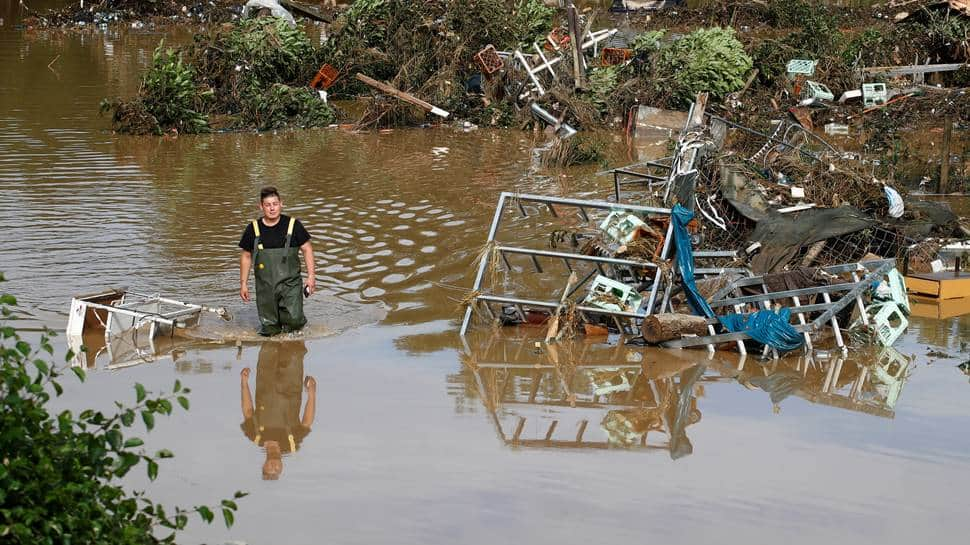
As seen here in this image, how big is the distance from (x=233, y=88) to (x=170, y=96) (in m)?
1.73

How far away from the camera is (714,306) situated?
9828 millimetres

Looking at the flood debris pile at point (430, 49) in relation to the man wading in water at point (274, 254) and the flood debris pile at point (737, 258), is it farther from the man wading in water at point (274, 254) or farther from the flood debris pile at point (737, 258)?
the man wading in water at point (274, 254)

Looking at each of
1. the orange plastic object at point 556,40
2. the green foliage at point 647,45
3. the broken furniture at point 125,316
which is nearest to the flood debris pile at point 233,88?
the orange plastic object at point 556,40

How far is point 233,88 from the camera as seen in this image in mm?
20547

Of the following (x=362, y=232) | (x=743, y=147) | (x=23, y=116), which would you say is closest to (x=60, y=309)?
(x=362, y=232)

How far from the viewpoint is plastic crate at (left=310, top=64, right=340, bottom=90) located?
2159 centimetres

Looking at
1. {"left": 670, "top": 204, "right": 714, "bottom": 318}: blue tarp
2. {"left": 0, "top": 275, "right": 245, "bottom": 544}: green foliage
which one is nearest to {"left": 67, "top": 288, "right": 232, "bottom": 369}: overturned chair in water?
{"left": 670, "top": 204, "right": 714, "bottom": 318}: blue tarp

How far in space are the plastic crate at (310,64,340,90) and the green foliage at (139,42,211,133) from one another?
282cm

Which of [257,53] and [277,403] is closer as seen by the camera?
[277,403]

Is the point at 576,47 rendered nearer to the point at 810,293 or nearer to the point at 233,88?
the point at 233,88

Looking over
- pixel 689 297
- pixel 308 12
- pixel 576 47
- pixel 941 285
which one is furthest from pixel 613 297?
pixel 308 12

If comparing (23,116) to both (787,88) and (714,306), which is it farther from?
(714,306)

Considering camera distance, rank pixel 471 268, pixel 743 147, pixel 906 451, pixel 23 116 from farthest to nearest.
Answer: pixel 23 116
pixel 743 147
pixel 471 268
pixel 906 451

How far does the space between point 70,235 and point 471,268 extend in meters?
4.42
